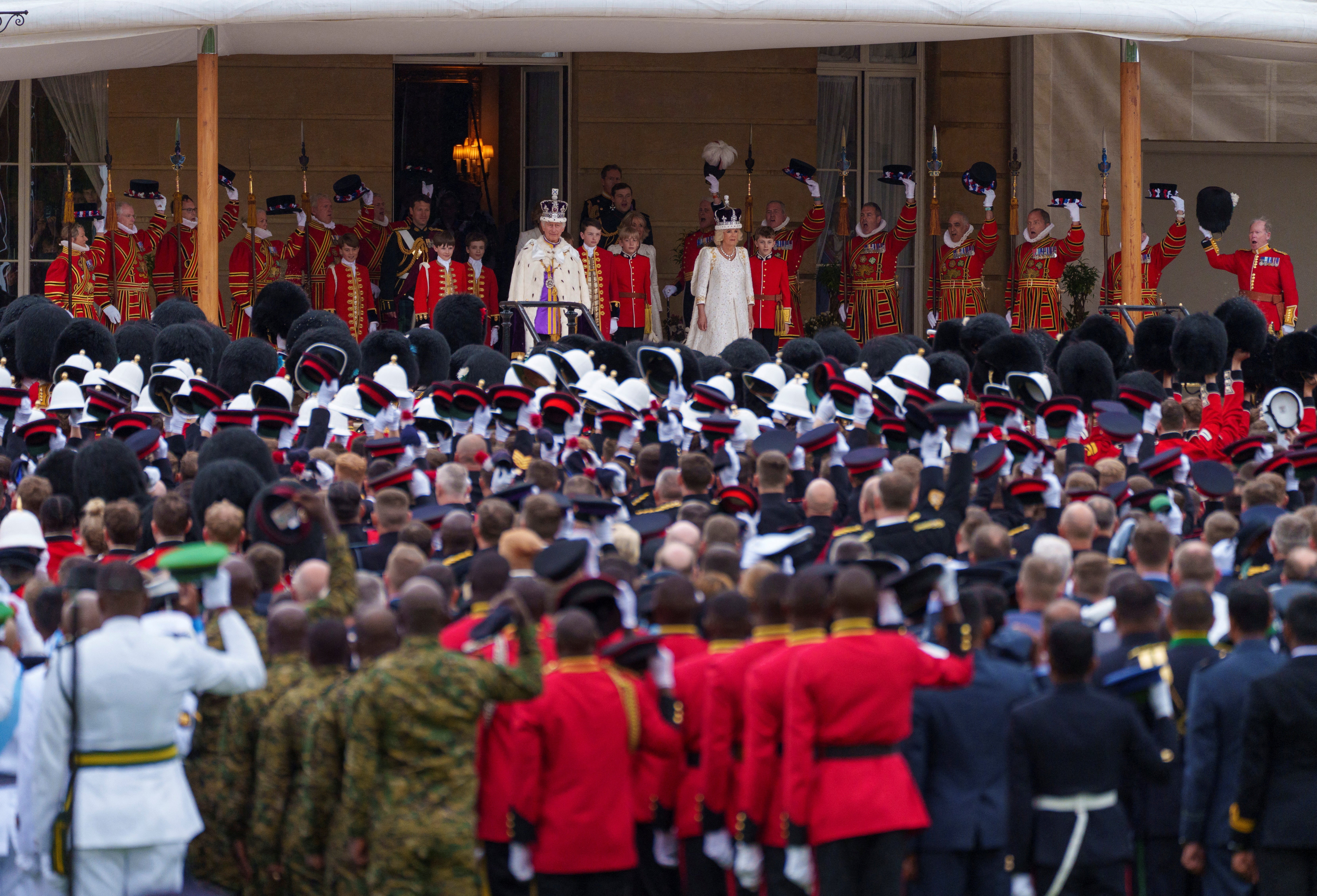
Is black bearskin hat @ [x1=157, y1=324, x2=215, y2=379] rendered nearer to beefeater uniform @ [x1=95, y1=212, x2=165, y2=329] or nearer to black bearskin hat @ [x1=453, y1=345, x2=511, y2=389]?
black bearskin hat @ [x1=453, y1=345, x2=511, y2=389]

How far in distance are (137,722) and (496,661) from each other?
0.94 m

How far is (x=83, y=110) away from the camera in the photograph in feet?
52.0

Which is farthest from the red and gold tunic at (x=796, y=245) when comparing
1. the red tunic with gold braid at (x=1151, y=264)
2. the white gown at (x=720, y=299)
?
the red tunic with gold braid at (x=1151, y=264)

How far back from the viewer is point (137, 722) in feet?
15.7

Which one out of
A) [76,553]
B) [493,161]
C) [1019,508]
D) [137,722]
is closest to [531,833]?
[137,722]

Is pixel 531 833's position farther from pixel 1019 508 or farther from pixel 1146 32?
pixel 1146 32

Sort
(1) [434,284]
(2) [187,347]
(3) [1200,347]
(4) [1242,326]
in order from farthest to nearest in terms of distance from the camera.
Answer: (1) [434,284]
(4) [1242,326]
(3) [1200,347]
(2) [187,347]

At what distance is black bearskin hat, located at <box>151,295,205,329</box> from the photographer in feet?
37.9

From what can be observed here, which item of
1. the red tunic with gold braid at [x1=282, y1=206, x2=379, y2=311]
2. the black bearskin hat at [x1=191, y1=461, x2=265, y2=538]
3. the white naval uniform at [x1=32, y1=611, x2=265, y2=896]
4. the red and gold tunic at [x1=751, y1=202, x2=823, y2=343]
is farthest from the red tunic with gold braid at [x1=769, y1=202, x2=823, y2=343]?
the white naval uniform at [x1=32, y1=611, x2=265, y2=896]

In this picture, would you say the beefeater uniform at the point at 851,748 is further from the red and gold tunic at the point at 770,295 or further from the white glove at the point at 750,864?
the red and gold tunic at the point at 770,295

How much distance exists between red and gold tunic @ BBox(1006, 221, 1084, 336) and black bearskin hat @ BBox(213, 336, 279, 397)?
708 cm

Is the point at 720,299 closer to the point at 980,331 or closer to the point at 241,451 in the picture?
the point at 980,331

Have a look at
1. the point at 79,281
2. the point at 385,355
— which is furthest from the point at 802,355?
the point at 79,281

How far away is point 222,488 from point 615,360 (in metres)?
3.70
